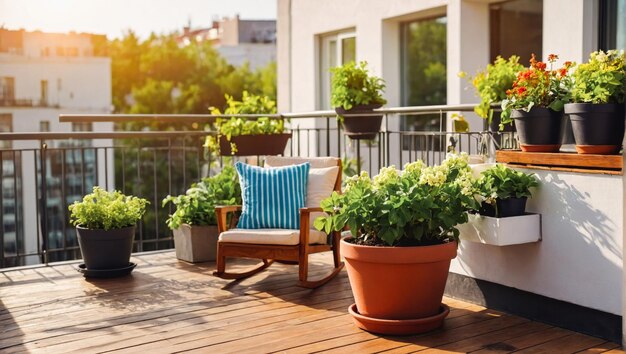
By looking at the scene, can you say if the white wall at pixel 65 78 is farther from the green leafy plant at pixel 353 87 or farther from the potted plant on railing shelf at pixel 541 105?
the potted plant on railing shelf at pixel 541 105

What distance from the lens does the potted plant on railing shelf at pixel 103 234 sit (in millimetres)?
4996

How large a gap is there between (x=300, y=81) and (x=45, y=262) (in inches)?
224

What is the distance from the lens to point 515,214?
3.79 m

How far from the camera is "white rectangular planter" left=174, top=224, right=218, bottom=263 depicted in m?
5.51

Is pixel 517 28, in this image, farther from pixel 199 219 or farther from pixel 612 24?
pixel 199 219

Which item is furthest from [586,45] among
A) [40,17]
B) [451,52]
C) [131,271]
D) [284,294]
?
[40,17]

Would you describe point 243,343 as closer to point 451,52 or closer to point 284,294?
point 284,294

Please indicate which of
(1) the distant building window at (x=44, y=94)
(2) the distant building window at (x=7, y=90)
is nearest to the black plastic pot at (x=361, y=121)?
(1) the distant building window at (x=44, y=94)

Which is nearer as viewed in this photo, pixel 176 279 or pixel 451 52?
pixel 176 279

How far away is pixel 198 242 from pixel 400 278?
7.54ft

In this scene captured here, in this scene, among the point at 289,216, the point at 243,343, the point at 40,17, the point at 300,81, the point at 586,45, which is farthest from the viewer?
the point at 40,17

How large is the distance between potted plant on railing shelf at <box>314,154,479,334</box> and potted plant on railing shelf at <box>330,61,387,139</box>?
6.22 ft

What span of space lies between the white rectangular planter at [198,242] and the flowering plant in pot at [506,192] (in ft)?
7.63

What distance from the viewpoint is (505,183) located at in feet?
12.5
